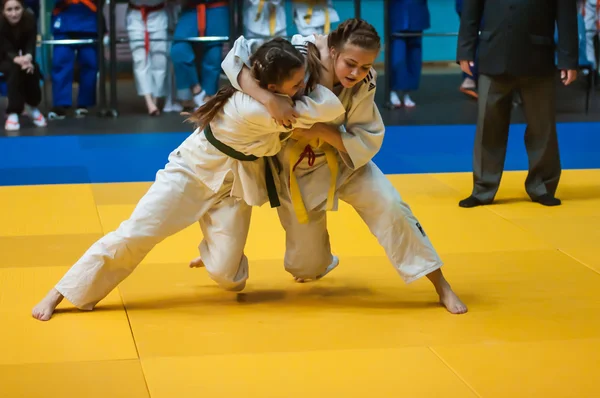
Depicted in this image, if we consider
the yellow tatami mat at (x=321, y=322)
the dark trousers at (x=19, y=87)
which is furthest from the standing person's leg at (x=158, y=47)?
the yellow tatami mat at (x=321, y=322)

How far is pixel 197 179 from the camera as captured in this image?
3.39m

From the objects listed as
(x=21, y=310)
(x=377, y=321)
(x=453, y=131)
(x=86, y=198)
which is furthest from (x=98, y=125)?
(x=377, y=321)

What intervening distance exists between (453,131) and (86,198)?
3.63 meters

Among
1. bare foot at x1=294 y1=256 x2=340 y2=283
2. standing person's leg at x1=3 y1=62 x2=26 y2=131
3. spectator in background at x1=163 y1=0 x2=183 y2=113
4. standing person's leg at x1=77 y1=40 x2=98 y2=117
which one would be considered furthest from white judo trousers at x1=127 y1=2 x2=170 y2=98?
bare foot at x1=294 y1=256 x2=340 y2=283

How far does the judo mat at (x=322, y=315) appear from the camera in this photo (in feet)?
9.09

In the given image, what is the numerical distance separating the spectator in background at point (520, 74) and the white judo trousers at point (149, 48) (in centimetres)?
375

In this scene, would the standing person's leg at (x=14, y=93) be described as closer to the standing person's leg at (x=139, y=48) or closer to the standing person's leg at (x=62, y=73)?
the standing person's leg at (x=62, y=73)

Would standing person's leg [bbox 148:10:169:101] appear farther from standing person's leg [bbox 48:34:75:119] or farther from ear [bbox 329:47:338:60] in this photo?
ear [bbox 329:47:338:60]

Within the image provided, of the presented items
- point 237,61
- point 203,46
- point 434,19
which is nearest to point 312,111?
point 237,61

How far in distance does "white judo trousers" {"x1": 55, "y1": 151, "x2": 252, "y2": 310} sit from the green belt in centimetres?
12

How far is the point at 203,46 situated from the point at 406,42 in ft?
6.69

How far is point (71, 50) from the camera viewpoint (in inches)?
321

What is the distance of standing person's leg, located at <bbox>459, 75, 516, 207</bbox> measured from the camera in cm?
525

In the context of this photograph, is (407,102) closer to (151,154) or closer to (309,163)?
(151,154)
